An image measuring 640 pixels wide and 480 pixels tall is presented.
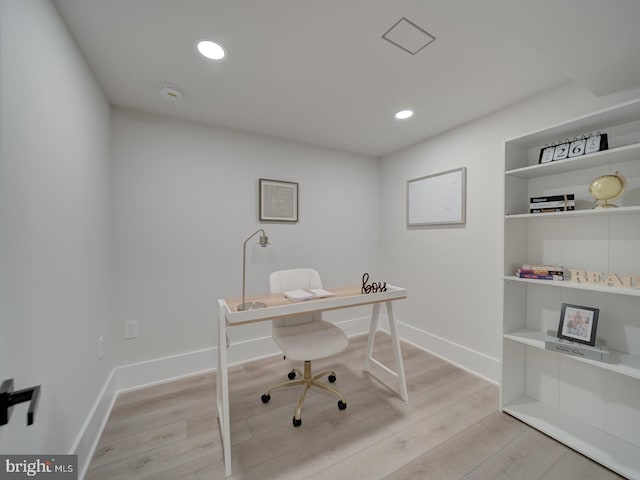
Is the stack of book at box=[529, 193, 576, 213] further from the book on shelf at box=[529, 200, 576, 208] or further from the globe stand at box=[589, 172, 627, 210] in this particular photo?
the globe stand at box=[589, 172, 627, 210]

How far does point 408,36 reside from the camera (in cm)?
130

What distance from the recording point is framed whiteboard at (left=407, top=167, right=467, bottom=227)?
235cm

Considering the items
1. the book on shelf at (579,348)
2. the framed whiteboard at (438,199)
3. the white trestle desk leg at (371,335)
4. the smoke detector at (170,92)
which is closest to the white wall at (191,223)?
the smoke detector at (170,92)

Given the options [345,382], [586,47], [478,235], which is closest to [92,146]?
[345,382]

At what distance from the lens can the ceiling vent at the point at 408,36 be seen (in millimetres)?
1234

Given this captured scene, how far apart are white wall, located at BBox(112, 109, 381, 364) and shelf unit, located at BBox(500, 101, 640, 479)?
5.99 ft

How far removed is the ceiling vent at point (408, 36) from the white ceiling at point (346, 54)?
0.09 feet

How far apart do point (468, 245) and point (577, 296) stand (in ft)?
2.66

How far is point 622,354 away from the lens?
4.66 feet

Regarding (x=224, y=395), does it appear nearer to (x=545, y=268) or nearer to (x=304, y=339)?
(x=304, y=339)

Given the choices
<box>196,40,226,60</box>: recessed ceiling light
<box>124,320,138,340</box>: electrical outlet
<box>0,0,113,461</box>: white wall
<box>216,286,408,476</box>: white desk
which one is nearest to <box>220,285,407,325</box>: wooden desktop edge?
<box>216,286,408,476</box>: white desk

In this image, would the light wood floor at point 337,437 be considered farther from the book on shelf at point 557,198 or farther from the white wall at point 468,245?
the book on shelf at point 557,198

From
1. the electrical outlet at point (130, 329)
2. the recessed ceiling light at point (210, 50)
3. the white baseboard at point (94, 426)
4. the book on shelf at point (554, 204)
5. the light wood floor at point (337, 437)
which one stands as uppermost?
the recessed ceiling light at point (210, 50)

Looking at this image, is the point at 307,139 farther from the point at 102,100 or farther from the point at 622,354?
the point at 622,354
